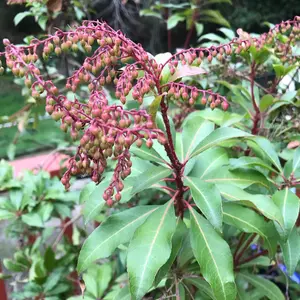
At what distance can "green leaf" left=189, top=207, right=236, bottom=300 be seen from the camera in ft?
2.44

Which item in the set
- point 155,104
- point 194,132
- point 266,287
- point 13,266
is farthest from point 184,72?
point 13,266

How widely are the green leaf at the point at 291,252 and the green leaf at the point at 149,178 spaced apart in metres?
0.32

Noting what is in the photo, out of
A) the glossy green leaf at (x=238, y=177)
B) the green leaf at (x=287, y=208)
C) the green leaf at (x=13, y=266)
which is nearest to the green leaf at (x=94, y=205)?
the glossy green leaf at (x=238, y=177)

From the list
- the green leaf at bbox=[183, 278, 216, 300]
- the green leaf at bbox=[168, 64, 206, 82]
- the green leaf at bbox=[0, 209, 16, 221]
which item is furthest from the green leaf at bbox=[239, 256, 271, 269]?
the green leaf at bbox=[0, 209, 16, 221]

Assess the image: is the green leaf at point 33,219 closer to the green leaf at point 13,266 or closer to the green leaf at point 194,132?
the green leaf at point 13,266

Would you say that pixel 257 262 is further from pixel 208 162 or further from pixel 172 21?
pixel 172 21

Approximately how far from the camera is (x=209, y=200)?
2.53ft

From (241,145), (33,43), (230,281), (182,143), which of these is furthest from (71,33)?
(241,145)

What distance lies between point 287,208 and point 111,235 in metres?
0.41

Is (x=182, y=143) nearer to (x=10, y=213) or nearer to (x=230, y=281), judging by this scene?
(x=230, y=281)

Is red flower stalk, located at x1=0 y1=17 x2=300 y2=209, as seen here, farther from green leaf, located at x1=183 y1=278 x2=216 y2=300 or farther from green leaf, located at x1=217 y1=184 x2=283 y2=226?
green leaf, located at x1=183 y1=278 x2=216 y2=300

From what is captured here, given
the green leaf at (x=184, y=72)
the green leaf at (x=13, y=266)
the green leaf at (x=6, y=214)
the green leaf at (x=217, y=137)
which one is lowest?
the green leaf at (x=13, y=266)

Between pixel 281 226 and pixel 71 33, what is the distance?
58 cm

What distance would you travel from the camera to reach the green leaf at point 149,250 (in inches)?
28.1
